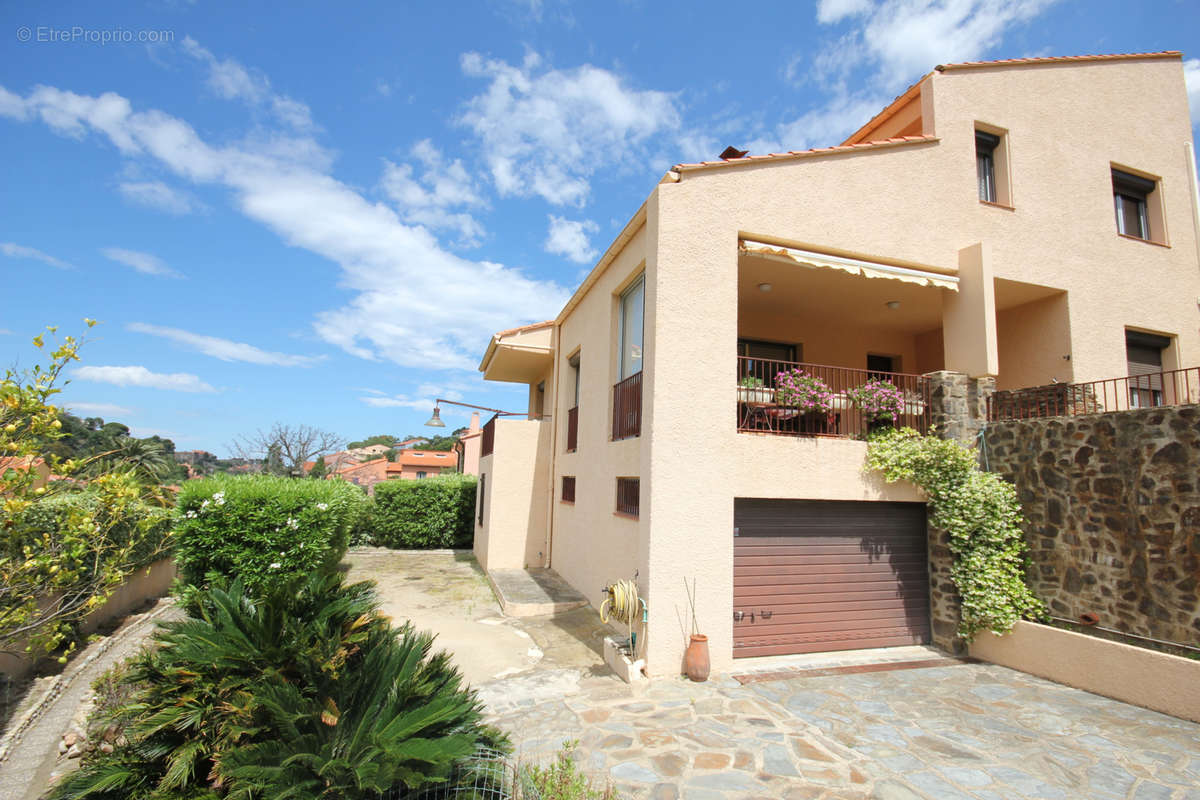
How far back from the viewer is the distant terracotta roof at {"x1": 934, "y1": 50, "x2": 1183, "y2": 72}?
37.1ft

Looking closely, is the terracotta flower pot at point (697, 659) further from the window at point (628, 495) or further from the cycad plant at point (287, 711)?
the cycad plant at point (287, 711)

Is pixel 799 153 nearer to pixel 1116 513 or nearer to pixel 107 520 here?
pixel 1116 513

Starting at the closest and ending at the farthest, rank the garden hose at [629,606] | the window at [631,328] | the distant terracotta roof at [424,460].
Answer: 1. the garden hose at [629,606]
2. the window at [631,328]
3. the distant terracotta roof at [424,460]

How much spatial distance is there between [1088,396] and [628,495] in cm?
934

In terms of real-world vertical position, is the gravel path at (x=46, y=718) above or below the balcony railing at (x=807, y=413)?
below

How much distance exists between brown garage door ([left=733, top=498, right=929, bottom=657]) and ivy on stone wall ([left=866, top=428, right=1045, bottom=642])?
0.72 meters

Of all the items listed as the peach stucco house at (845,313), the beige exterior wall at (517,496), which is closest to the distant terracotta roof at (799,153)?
the peach stucco house at (845,313)

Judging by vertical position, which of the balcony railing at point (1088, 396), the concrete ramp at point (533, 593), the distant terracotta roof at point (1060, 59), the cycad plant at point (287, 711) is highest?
the distant terracotta roof at point (1060, 59)

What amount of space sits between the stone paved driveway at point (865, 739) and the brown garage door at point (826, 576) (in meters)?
1.07

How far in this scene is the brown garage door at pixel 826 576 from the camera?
916 cm

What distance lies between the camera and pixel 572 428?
15188 millimetres

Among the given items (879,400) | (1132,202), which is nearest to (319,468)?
(879,400)

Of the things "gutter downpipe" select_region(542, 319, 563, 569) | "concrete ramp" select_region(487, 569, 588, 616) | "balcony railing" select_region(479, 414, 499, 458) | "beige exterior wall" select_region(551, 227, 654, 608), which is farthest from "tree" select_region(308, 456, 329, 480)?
"beige exterior wall" select_region(551, 227, 654, 608)

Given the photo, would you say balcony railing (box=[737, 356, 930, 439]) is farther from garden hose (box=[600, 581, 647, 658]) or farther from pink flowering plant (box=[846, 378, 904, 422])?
garden hose (box=[600, 581, 647, 658])
